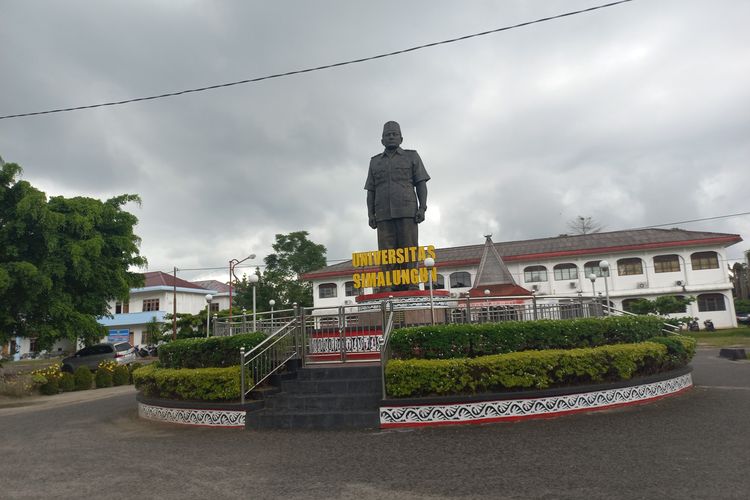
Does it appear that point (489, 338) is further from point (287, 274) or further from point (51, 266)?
point (287, 274)

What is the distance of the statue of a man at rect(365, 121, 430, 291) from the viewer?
1470 cm

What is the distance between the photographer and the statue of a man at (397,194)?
14695mm

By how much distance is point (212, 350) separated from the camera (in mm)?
9164

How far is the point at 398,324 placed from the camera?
387 inches

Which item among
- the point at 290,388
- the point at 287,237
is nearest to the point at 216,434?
the point at 290,388

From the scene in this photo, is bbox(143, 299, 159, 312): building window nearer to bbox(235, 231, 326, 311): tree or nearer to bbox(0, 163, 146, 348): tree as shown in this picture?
bbox(235, 231, 326, 311): tree

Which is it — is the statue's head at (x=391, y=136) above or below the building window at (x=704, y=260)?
above

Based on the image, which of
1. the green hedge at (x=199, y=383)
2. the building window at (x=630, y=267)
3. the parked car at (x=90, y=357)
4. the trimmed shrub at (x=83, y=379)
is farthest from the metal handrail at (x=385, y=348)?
the building window at (x=630, y=267)

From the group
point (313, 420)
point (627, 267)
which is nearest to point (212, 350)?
point (313, 420)

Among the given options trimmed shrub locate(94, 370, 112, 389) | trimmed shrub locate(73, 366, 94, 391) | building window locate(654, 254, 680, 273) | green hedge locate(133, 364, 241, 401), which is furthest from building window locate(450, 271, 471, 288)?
green hedge locate(133, 364, 241, 401)

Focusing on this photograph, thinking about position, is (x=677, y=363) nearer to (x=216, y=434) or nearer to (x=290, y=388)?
(x=290, y=388)

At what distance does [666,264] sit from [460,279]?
1412cm

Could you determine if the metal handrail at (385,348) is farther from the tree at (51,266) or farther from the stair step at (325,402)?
the tree at (51,266)

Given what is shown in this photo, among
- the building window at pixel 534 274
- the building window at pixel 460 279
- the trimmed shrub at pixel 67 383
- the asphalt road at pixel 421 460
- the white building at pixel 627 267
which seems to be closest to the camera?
the asphalt road at pixel 421 460
